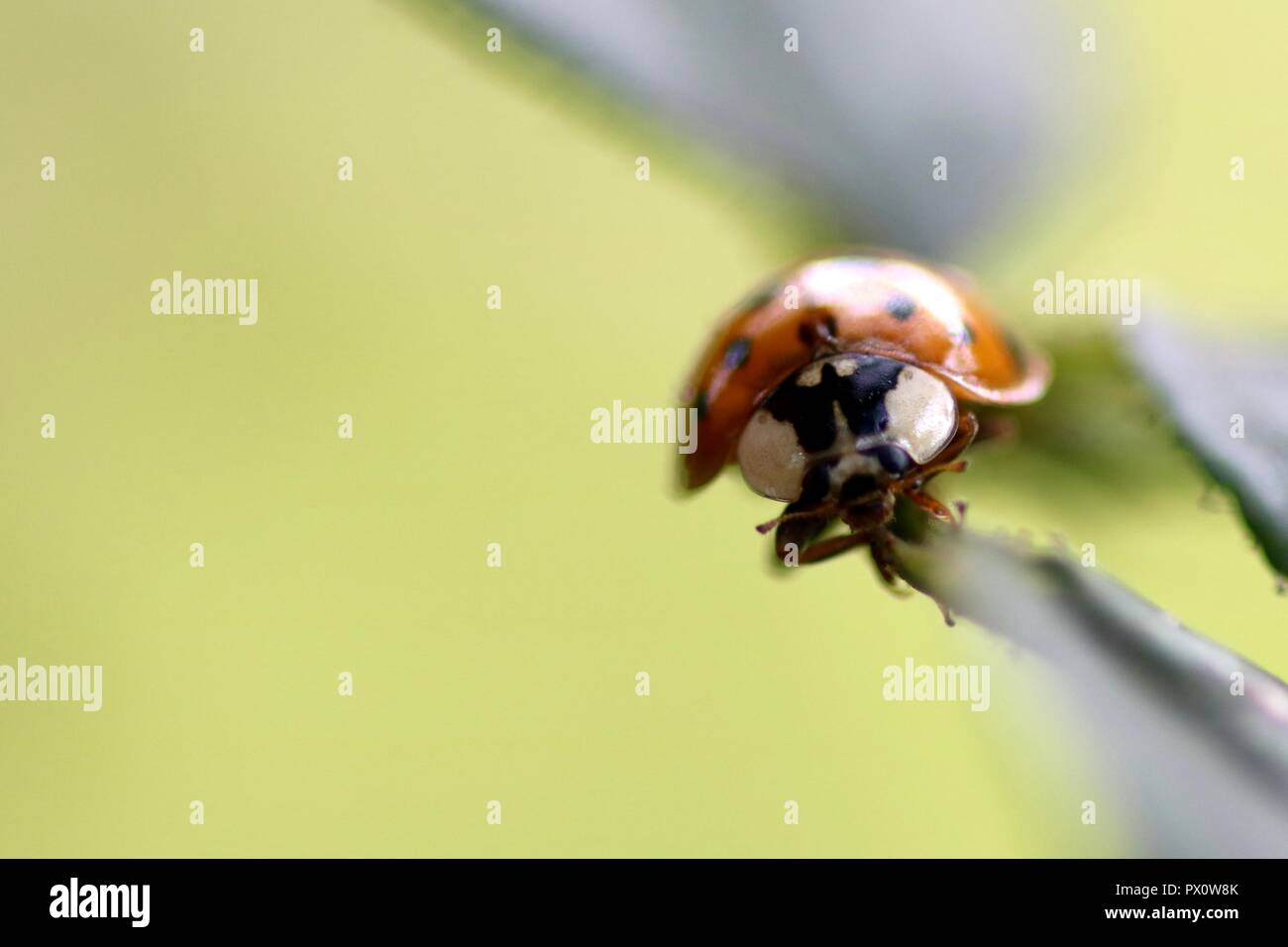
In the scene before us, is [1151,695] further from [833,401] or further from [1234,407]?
[833,401]

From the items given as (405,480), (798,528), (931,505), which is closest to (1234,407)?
(931,505)

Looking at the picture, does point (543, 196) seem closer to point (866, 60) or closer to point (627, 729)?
point (627, 729)

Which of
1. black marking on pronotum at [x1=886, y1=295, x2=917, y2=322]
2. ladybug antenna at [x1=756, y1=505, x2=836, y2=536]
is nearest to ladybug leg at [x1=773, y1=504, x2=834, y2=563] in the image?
ladybug antenna at [x1=756, y1=505, x2=836, y2=536]

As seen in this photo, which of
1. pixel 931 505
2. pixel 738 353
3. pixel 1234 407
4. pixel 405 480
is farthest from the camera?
pixel 405 480

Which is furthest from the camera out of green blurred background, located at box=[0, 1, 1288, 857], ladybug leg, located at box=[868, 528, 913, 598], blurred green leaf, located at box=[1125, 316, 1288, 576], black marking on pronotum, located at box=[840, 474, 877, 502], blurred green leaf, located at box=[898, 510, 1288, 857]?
green blurred background, located at box=[0, 1, 1288, 857]

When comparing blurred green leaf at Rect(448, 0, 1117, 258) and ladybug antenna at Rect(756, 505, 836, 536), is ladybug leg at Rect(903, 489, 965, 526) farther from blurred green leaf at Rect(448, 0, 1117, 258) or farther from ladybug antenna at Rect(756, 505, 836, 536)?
blurred green leaf at Rect(448, 0, 1117, 258)

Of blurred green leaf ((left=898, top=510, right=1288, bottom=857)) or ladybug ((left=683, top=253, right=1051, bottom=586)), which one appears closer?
blurred green leaf ((left=898, top=510, right=1288, bottom=857))

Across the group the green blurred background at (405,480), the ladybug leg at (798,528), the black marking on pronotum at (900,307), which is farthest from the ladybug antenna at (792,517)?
the green blurred background at (405,480)
